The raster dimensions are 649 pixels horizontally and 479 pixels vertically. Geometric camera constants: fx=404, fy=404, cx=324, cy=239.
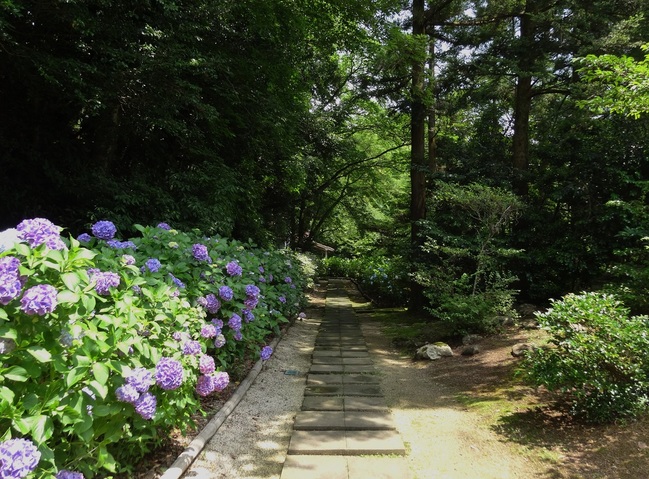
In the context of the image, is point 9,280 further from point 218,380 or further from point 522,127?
point 522,127

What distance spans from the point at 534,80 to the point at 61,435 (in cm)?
1140

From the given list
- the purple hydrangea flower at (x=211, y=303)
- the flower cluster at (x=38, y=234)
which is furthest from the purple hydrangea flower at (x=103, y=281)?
the purple hydrangea flower at (x=211, y=303)

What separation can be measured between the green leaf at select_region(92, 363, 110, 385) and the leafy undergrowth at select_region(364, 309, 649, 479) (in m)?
2.94

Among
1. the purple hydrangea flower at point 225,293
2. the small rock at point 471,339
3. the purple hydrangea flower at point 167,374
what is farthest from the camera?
the small rock at point 471,339

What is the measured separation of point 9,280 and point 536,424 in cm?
410

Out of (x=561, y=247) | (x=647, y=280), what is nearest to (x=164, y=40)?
(x=647, y=280)

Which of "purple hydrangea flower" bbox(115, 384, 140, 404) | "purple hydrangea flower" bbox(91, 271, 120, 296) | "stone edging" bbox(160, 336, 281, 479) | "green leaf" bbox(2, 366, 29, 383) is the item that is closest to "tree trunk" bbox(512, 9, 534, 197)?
"stone edging" bbox(160, 336, 281, 479)

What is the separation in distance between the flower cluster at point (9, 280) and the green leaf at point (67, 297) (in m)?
0.15

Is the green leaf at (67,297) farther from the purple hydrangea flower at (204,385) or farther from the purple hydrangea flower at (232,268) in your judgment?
the purple hydrangea flower at (232,268)

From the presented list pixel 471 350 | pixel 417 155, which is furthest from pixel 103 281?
pixel 417 155

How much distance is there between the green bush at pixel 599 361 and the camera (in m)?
3.30

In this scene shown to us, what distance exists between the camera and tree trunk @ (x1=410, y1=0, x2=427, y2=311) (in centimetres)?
1035

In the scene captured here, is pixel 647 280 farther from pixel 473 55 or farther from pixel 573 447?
pixel 473 55

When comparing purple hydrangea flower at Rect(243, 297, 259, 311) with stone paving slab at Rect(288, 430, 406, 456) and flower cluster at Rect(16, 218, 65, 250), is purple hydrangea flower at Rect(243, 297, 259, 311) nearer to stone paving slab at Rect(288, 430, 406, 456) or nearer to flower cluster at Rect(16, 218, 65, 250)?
stone paving slab at Rect(288, 430, 406, 456)
